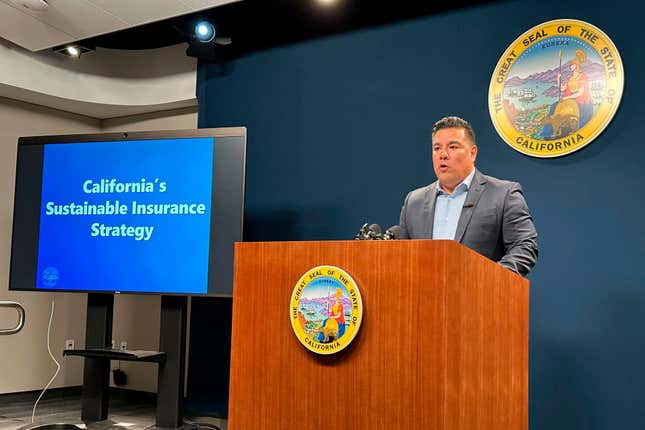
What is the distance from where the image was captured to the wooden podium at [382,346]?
5.27 ft

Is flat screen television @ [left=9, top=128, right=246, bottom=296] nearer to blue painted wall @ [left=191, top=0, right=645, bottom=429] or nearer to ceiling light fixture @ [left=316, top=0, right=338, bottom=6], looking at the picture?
blue painted wall @ [left=191, top=0, right=645, bottom=429]

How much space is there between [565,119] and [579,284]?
2.73ft

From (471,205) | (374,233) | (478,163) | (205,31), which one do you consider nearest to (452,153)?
(471,205)

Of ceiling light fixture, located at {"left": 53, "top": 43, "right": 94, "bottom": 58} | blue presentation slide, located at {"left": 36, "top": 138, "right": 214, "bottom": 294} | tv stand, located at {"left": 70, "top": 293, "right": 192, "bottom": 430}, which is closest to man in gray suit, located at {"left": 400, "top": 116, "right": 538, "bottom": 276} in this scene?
blue presentation slide, located at {"left": 36, "top": 138, "right": 214, "bottom": 294}

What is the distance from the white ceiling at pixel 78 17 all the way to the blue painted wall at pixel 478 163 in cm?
73

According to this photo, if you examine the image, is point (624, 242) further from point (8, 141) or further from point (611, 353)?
point (8, 141)

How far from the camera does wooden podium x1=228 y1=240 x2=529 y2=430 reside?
161 centimetres

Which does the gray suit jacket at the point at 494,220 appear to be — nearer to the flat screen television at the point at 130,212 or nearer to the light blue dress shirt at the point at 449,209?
the light blue dress shirt at the point at 449,209

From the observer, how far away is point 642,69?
329cm

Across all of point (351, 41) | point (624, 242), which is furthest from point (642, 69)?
point (351, 41)

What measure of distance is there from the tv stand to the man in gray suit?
6.41 ft

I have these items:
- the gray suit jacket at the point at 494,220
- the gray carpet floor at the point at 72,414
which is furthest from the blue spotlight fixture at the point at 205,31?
the gray suit jacket at the point at 494,220

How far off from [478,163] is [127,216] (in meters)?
2.02

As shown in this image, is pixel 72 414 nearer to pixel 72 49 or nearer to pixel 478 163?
pixel 72 49
